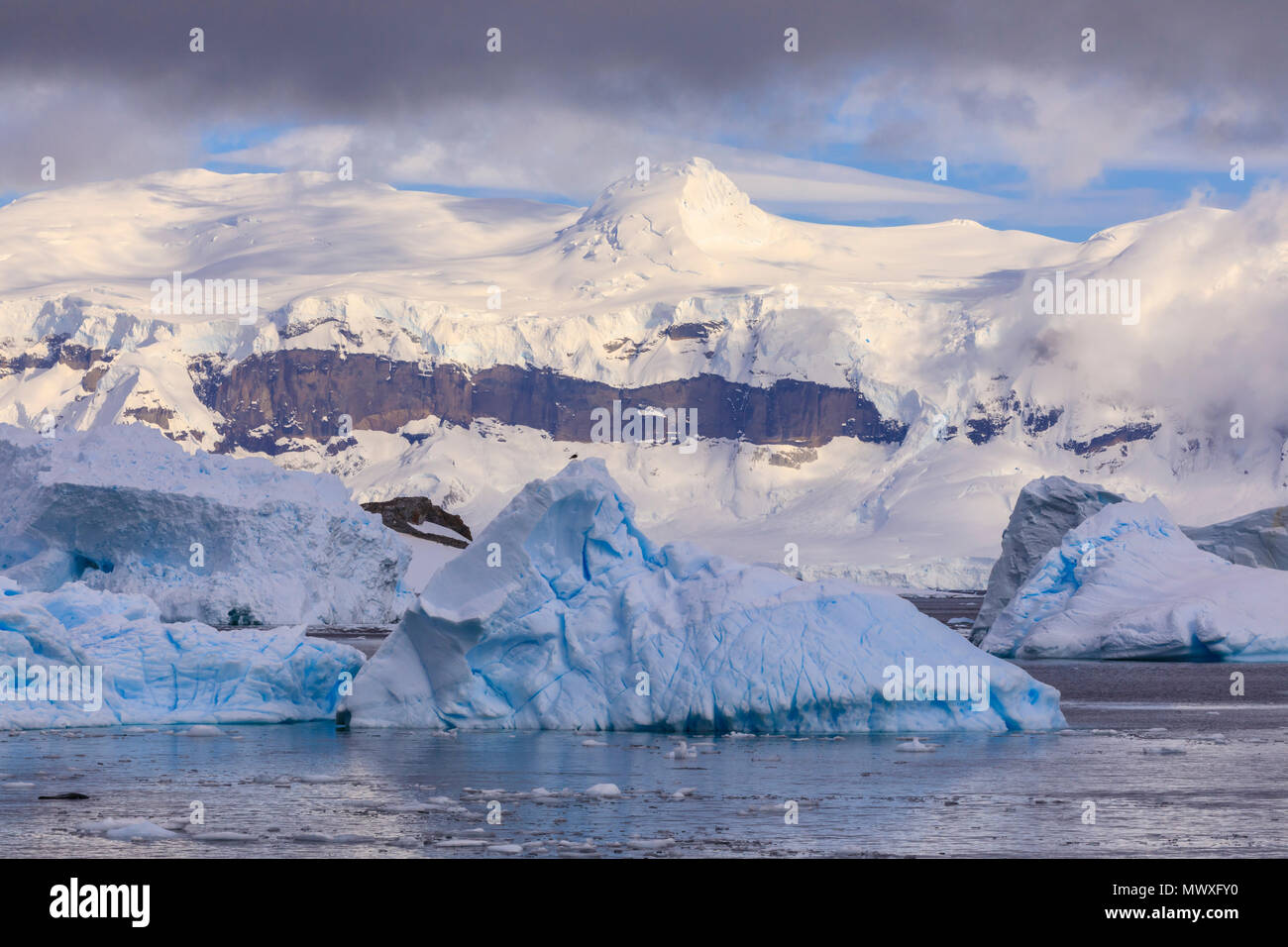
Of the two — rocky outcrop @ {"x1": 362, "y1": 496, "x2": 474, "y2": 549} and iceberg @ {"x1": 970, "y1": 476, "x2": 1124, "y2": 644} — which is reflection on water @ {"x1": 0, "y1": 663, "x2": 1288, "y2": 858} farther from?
rocky outcrop @ {"x1": 362, "y1": 496, "x2": 474, "y2": 549}

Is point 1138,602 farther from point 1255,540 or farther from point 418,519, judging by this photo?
point 418,519

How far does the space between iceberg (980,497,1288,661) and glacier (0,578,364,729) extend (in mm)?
24922

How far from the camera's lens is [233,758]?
23.2 metres

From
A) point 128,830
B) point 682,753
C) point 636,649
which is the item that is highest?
point 636,649

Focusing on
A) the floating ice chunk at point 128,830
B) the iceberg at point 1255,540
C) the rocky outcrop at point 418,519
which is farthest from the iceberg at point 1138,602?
the rocky outcrop at point 418,519

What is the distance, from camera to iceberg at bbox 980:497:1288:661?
46094mm

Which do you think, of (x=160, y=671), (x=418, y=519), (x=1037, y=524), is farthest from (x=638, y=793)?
(x=418, y=519)

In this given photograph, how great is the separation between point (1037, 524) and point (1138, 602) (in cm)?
928

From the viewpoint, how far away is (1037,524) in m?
55.9

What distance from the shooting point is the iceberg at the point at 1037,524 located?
2189 inches

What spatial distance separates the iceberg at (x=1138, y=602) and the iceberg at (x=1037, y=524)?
627cm
